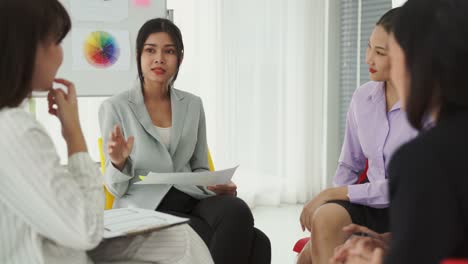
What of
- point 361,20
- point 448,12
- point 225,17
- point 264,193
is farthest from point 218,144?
point 448,12

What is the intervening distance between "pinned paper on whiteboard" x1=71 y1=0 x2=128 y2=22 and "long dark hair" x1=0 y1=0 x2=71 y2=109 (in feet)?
5.70

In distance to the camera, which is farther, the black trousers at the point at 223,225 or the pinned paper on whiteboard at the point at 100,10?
the pinned paper on whiteboard at the point at 100,10

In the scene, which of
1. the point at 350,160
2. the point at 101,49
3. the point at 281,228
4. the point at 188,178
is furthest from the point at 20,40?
the point at 281,228

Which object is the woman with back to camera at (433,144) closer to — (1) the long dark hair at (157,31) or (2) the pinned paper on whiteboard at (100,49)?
(1) the long dark hair at (157,31)

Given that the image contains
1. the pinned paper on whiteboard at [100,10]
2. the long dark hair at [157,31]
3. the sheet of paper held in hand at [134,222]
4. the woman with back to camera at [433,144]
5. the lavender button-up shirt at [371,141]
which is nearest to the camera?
the woman with back to camera at [433,144]

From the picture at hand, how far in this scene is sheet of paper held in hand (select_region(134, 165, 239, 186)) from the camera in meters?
1.86

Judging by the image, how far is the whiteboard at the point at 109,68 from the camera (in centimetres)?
284

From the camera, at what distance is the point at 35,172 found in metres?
1.08

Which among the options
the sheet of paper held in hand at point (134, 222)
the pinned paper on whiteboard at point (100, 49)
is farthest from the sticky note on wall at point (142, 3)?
the sheet of paper held in hand at point (134, 222)

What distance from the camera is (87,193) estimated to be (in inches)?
48.8

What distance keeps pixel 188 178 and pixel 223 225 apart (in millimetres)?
275

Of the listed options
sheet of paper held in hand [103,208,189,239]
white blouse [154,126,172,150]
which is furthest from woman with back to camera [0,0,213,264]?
white blouse [154,126,172,150]

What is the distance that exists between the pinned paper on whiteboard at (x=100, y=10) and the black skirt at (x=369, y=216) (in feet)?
5.28

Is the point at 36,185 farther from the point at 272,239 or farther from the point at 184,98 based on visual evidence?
the point at 272,239
